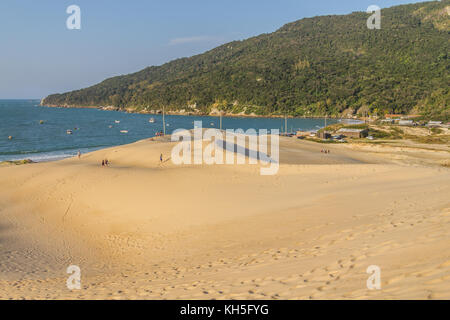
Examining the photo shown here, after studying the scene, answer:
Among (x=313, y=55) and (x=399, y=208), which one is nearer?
(x=399, y=208)

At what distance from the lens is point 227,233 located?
448 inches

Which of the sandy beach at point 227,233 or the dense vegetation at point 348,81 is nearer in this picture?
the sandy beach at point 227,233

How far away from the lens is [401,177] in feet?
55.3

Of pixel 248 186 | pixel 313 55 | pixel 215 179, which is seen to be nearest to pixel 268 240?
pixel 248 186

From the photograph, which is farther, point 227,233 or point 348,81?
point 348,81

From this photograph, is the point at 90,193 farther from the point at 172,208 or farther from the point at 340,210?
the point at 340,210

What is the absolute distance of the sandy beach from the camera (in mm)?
5988

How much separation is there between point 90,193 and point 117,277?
34.3 feet

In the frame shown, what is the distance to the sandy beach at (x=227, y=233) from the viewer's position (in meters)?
5.99

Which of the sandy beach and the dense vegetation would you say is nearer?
the sandy beach

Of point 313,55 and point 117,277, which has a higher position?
point 313,55

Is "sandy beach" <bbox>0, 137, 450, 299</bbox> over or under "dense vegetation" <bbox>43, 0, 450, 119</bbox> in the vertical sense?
under

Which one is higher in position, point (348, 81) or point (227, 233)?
point (348, 81)

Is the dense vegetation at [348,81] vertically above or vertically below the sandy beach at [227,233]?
above
